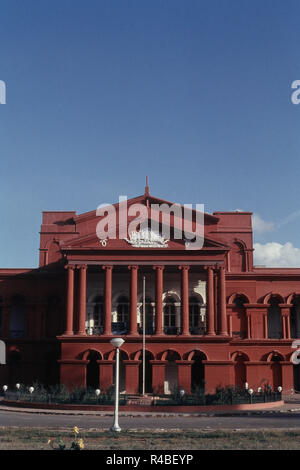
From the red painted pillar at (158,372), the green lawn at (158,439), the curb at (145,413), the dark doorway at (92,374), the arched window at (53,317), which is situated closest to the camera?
the green lawn at (158,439)

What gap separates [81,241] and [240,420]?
1997cm

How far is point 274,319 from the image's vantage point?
5097 centimetres

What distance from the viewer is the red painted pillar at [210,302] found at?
145 feet

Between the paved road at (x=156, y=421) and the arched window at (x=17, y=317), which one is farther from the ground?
the arched window at (x=17, y=317)

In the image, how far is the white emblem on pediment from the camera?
45.2 metres

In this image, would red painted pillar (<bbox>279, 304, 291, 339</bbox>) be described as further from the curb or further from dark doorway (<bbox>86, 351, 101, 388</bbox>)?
dark doorway (<bbox>86, 351, 101, 388</bbox>)

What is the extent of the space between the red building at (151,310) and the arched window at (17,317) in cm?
8

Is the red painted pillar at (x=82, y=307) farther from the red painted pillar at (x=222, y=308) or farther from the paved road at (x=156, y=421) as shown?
the paved road at (x=156, y=421)

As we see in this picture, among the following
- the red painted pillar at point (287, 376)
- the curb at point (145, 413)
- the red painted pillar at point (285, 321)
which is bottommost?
the curb at point (145, 413)

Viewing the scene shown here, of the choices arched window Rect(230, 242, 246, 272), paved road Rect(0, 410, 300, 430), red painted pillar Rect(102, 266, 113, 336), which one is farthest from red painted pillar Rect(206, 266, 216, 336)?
paved road Rect(0, 410, 300, 430)

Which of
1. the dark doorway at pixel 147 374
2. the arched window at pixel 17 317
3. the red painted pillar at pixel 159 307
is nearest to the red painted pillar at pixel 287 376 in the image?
the dark doorway at pixel 147 374

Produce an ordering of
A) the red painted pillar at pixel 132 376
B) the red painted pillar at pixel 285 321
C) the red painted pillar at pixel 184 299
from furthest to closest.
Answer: the red painted pillar at pixel 285 321 → the red painted pillar at pixel 184 299 → the red painted pillar at pixel 132 376

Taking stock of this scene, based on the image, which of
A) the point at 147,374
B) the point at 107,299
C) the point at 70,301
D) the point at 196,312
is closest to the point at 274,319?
the point at 196,312

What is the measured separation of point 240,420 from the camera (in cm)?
2950
